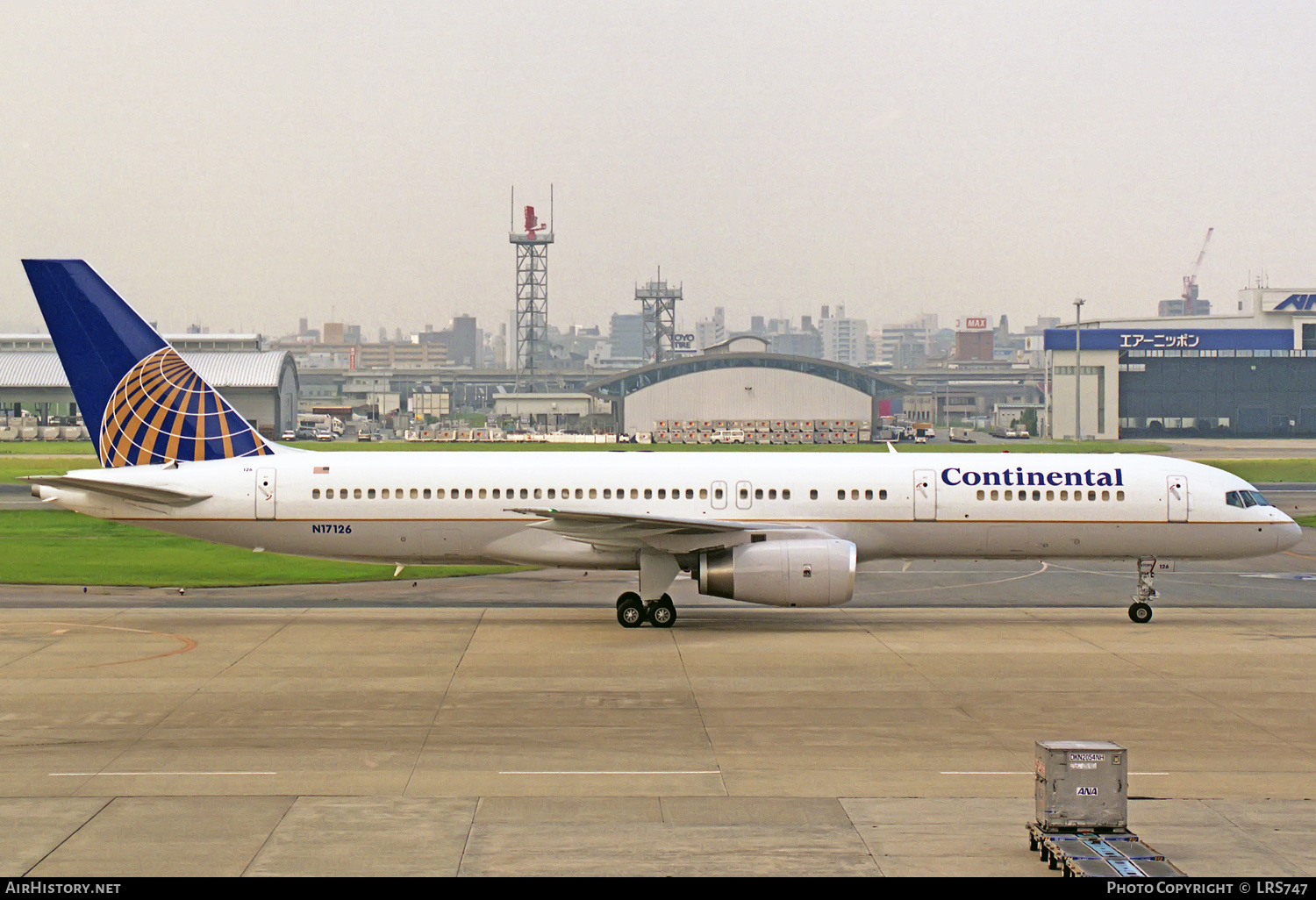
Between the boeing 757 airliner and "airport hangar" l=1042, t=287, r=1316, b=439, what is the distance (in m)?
108

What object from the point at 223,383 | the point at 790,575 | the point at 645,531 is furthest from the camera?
the point at 223,383

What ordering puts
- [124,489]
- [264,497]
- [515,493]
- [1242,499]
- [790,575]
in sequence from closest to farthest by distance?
[790,575] → [124,489] → [264,497] → [515,493] → [1242,499]

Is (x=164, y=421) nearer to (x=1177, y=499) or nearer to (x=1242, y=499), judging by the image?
(x=1177, y=499)

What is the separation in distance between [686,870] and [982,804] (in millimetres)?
4231

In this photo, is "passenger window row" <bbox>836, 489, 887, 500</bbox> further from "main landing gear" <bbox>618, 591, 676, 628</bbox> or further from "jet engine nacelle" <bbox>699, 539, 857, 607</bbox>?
"main landing gear" <bbox>618, 591, 676, 628</bbox>

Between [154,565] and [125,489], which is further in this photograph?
[154,565]

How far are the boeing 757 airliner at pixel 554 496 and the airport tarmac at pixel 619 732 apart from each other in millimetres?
1756

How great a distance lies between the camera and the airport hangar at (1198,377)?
132750 mm

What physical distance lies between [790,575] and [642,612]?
3.51 metres

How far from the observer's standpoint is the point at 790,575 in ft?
85.1

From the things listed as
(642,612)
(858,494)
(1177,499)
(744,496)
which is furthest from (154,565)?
(1177,499)

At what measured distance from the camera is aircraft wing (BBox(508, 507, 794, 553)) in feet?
84.9

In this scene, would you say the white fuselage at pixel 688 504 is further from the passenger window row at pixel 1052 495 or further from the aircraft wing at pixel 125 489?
the aircraft wing at pixel 125 489
